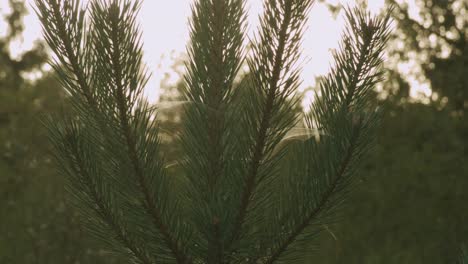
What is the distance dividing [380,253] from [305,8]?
632 centimetres

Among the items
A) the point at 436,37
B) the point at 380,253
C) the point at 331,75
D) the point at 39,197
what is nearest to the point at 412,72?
the point at 436,37

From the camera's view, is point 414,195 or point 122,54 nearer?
point 122,54

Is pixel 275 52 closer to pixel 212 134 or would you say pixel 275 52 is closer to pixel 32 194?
pixel 212 134

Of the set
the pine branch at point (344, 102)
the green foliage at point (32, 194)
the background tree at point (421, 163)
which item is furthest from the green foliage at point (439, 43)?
A: the pine branch at point (344, 102)

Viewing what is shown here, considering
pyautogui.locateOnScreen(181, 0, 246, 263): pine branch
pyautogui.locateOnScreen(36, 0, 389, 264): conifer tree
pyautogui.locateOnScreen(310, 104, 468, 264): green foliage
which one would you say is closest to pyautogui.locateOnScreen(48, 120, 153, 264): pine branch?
pyautogui.locateOnScreen(36, 0, 389, 264): conifer tree

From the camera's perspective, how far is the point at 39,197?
8844 millimetres

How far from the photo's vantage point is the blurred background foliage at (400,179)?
8438 millimetres

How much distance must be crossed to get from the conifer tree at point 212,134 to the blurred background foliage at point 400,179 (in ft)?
18.7

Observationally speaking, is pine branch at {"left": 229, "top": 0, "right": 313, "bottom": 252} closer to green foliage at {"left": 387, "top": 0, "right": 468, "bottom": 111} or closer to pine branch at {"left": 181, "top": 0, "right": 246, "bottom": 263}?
pine branch at {"left": 181, "top": 0, "right": 246, "bottom": 263}

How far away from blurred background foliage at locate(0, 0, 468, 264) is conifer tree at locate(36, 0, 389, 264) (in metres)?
5.71

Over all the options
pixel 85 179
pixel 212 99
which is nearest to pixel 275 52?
pixel 212 99

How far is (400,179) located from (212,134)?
687cm

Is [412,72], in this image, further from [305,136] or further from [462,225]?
[305,136]

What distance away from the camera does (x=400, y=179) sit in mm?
8781
